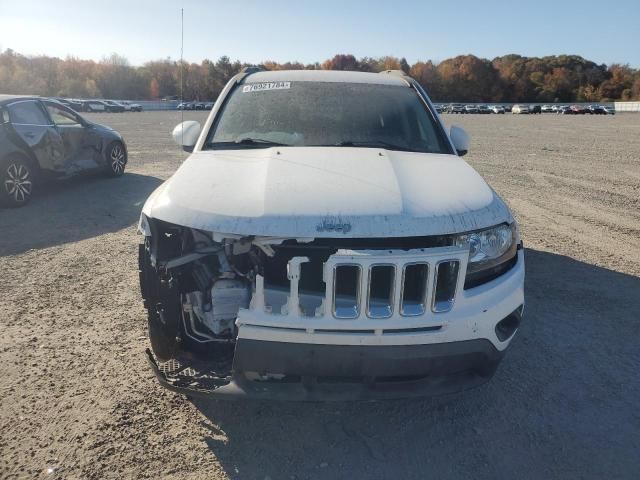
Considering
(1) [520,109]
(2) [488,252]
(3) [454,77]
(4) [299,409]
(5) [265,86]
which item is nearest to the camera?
(2) [488,252]

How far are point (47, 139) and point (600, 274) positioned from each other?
26.2 ft

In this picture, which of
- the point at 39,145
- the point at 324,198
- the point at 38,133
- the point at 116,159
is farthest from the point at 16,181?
the point at 324,198

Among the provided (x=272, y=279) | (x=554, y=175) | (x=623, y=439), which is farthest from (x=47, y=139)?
(x=554, y=175)

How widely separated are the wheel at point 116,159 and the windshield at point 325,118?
640 cm

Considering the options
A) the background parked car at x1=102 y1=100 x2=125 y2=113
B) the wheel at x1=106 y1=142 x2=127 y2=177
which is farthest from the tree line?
the wheel at x1=106 y1=142 x2=127 y2=177

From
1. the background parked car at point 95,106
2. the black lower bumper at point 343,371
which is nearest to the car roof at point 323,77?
the black lower bumper at point 343,371

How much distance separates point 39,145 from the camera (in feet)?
25.3

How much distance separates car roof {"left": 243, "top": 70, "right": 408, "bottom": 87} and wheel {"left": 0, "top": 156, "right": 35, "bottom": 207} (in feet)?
15.6

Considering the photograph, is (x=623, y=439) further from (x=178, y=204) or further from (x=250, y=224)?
(x=178, y=204)

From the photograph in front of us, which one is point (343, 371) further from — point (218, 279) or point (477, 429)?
point (477, 429)

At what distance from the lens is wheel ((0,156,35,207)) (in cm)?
714

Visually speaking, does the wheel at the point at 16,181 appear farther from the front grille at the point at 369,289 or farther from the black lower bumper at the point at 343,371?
the front grille at the point at 369,289

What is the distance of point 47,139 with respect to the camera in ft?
25.8

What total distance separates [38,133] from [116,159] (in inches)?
83.1
